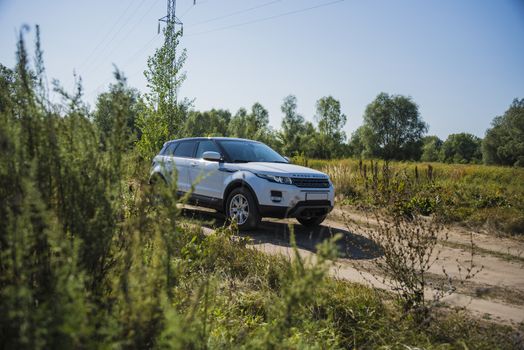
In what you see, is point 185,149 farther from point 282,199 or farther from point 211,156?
point 282,199

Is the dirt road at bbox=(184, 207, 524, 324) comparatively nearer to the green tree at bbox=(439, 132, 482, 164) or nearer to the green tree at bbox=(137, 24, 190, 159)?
the green tree at bbox=(137, 24, 190, 159)

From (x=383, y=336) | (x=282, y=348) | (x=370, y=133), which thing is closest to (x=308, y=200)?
(x=383, y=336)

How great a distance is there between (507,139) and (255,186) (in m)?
76.5

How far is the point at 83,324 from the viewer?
1202 mm

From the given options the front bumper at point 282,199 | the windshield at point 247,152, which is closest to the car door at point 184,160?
the windshield at point 247,152

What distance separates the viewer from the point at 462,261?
5645 mm

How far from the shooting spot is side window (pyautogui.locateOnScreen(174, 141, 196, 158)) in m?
8.61

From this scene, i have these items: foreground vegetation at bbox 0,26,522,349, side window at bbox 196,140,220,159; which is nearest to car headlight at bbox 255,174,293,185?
side window at bbox 196,140,220,159

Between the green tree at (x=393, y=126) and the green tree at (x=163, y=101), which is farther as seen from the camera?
the green tree at (x=393, y=126)

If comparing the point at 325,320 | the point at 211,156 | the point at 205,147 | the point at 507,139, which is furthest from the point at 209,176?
the point at 507,139

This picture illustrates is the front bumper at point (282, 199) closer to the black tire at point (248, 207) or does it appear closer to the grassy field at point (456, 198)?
the black tire at point (248, 207)

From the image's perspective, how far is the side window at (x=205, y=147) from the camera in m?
8.04

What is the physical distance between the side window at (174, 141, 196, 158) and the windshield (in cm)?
88

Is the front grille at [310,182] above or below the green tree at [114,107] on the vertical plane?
below
